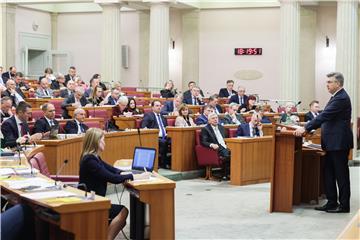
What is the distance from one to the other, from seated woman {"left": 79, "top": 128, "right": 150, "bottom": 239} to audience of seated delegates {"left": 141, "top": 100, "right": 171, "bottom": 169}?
539 cm

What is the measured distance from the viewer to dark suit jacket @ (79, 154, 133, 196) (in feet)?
18.5

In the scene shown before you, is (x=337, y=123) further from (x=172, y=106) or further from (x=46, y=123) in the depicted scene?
(x=172, y=106)

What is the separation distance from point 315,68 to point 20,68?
32.0 feet

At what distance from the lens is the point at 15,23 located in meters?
21.9

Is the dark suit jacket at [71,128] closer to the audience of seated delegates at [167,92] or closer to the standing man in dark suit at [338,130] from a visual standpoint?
the standing man in dark suit at [338,130]

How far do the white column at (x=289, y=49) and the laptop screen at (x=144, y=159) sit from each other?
11.8 meters

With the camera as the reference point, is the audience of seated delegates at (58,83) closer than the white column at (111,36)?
Yes

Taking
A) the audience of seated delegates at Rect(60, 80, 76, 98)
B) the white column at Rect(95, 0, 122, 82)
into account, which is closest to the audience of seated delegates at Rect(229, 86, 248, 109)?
the audience of seated delegates at Rect(60, 80, 76, 98)

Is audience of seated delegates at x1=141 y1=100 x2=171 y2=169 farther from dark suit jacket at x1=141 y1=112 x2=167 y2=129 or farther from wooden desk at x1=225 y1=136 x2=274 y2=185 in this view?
wooden desk at x1=225 y1=136 x2=274 y2=185

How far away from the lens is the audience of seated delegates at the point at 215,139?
1075cm

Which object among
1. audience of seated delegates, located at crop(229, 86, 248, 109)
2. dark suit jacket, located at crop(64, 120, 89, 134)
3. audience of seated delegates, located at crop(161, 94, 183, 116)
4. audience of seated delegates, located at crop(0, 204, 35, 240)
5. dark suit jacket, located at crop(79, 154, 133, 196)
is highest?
audience of seated delegates, located at crop(229, 86, 248, 109)

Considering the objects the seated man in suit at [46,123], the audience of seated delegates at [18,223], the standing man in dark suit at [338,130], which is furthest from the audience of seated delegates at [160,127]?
the audience of seated delegates at [18,223]

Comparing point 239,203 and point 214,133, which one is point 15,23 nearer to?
point 214,133

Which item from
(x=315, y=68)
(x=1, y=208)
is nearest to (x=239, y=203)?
(x=1, y=208)
